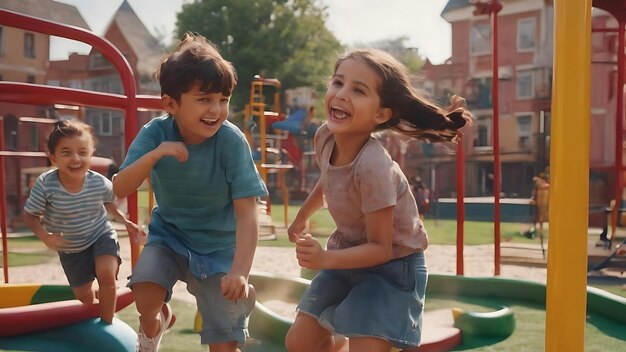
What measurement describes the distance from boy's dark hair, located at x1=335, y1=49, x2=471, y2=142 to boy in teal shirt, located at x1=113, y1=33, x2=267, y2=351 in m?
0.42

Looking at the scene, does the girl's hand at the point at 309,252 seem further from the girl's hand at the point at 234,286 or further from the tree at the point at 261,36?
the tree at the point at 261,36

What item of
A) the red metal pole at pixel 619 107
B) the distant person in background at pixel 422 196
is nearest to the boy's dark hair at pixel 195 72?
the red metal pole at pixel 619 107

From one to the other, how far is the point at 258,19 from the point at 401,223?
74.9 ft

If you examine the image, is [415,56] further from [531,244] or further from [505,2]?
[531,244]

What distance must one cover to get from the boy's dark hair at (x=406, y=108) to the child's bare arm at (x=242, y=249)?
1.58ft

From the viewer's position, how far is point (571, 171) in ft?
5.19

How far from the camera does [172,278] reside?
2.18 metres

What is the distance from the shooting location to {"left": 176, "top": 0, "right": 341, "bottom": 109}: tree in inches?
906

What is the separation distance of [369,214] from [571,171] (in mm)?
541

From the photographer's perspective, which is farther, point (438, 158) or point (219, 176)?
point (438, 158)

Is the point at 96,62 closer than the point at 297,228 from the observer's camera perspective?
No

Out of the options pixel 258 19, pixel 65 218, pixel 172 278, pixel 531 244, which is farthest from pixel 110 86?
pixel 172 278

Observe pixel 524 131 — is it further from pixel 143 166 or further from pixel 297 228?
pixel 143 166

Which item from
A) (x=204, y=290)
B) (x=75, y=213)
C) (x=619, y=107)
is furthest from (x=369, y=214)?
(x=619, y=107)
